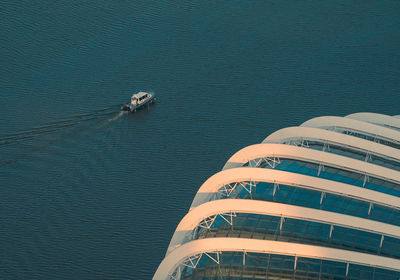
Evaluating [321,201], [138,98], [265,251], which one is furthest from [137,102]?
[265,251]

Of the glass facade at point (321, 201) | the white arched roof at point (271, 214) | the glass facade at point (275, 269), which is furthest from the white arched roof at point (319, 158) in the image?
the glass facade at point (275, 269)

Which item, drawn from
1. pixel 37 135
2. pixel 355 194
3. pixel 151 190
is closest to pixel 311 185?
pixel 355 194

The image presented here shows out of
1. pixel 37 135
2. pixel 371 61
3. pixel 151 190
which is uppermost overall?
pixel 371 61

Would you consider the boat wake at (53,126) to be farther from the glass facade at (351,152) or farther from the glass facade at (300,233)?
the glass facade at (300,233)

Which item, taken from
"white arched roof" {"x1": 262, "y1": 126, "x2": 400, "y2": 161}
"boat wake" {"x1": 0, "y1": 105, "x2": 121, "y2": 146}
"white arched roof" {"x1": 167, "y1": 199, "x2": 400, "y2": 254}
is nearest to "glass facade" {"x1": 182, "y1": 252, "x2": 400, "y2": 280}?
"white arched roof" {"x1": 167, "y1": 199, "x2": 400, "y2": 254}

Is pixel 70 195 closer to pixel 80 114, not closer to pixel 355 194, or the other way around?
pixel 80 114

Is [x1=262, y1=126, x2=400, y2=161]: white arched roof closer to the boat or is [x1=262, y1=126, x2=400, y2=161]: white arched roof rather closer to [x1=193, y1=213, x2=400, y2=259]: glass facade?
[x1=193, y1=213, x2=400, y2=259]: glass facade

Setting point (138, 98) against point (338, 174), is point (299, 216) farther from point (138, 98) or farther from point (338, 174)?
point (138, 98)
